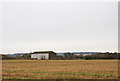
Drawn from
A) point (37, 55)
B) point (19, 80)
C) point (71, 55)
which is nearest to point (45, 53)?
point (37, 55)

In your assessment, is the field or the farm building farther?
the farm building

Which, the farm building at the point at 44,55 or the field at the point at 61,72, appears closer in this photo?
the field at the point at 61,72

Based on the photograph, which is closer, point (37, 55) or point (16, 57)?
point (16, 57)

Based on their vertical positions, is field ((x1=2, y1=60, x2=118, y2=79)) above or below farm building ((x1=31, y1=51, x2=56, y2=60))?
below

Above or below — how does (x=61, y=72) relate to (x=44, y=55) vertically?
below

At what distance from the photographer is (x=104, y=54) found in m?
59.3

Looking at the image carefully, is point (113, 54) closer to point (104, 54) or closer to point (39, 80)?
point (104, 54)

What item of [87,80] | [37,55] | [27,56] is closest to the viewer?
[87,80]

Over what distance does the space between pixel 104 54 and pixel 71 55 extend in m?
9.92

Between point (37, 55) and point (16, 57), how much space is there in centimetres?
1017

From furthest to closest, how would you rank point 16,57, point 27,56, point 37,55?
1. point 37,55
2. point 27,56
3. point 16,57

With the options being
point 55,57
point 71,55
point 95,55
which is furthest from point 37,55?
point 95,55

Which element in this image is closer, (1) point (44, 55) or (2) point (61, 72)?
(2) point (61, 72)

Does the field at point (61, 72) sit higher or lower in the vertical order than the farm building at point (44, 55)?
lower
